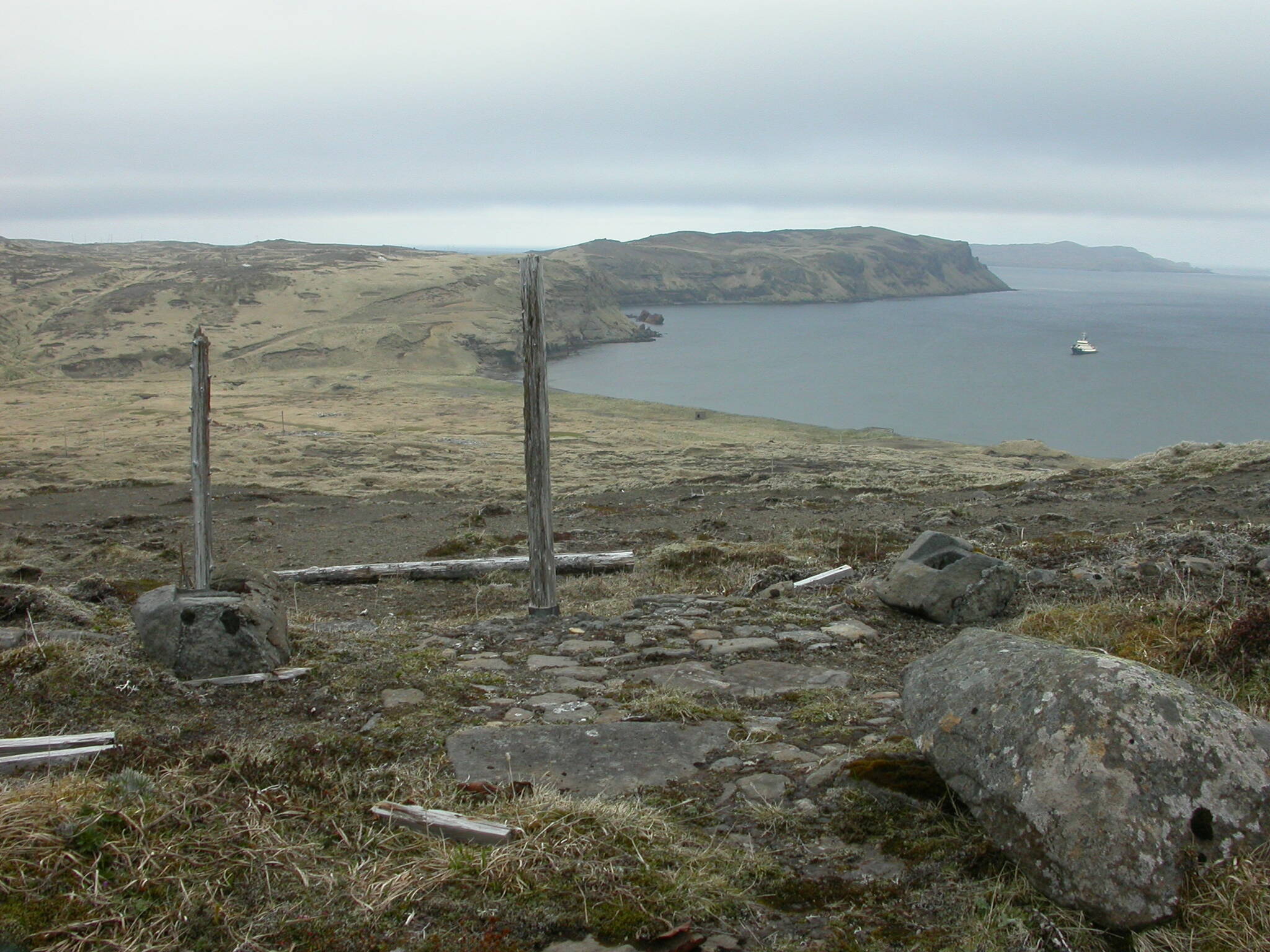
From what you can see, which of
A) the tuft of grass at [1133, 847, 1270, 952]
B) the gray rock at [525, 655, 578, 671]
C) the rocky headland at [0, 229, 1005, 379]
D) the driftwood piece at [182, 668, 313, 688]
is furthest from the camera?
the rocky headland at [0, 229, 1005, 379]

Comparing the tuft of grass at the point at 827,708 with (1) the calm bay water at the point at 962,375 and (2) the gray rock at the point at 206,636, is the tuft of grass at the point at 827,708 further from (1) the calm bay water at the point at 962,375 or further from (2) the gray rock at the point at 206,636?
(1) the calm bay water at the point at 962,375

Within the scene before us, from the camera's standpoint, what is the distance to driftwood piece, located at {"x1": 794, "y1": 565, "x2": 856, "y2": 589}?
9211 mm

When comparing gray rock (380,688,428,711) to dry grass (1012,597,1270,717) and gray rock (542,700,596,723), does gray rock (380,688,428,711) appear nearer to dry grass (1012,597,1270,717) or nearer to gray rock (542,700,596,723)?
gray rock (542,700,596,723)

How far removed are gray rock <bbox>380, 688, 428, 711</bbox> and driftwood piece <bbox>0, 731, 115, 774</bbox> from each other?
1410 mm

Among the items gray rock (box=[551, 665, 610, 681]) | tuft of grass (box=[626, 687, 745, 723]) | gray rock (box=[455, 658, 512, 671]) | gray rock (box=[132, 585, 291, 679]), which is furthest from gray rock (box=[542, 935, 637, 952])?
gray rock (box=[455, 658, 512, 671])

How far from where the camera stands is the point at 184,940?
2861mm

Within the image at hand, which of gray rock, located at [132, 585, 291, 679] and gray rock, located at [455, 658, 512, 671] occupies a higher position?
gray rock, located at [132, 585, 291, 679]

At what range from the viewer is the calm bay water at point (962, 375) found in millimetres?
58406

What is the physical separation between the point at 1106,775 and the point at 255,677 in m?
4.54

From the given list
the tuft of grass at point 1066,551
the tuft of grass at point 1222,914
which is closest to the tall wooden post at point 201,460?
the tuft of grass at point 1066,551

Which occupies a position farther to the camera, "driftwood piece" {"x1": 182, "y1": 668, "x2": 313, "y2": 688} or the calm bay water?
the calm bay water

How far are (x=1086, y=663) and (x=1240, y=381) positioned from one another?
89.4m

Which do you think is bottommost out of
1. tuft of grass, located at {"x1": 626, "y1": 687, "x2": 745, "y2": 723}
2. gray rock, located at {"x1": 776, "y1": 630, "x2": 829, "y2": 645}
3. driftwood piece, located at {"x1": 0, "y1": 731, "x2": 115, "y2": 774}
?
gray rock, located at {"x1": 776, "y1": 630, "x2": 829, "y2": 645}

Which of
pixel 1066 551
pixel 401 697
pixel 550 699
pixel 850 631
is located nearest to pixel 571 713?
pixel 550 699
